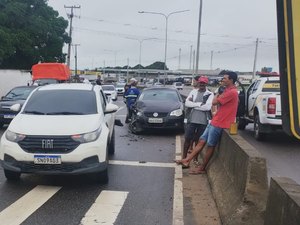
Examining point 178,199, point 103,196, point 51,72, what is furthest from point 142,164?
point 51,72

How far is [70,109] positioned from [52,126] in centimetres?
98

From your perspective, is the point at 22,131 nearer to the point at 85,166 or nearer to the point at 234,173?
the point at 85,166

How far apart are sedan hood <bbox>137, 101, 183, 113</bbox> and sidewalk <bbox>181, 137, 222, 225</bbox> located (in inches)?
226

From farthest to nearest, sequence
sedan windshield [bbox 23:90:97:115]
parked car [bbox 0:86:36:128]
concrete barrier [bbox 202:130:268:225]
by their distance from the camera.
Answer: parked car [bbox 0:86:36:128] → sedan windshield [bbox 23:90:97:115] → concrete barrier [bbox 202:130:268:225]

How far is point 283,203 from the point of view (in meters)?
3.53

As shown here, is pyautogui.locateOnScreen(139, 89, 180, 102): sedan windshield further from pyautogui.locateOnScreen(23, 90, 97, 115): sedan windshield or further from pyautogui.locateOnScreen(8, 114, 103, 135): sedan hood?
pyautogui.locateOnScreen(8, 114, 103, 135): sedan hood

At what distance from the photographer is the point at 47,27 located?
49.6 m

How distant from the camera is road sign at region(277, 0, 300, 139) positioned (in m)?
1.23

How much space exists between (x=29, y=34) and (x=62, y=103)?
41833 mm

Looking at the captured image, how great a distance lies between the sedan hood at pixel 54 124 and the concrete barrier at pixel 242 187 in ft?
7.52

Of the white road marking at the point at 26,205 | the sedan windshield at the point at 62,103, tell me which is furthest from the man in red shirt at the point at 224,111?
the white road marking at the point at 26,205

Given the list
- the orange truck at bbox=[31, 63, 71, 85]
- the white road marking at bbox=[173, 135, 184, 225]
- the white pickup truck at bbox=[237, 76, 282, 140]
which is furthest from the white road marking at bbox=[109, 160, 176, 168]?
the orange truck at bbox=[31, 63, 71, 85]

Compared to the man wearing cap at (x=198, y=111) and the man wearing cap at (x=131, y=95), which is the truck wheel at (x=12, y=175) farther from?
the man wearing cap at (x=131, y=95)

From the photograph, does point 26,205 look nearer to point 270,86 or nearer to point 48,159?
point 48,159
